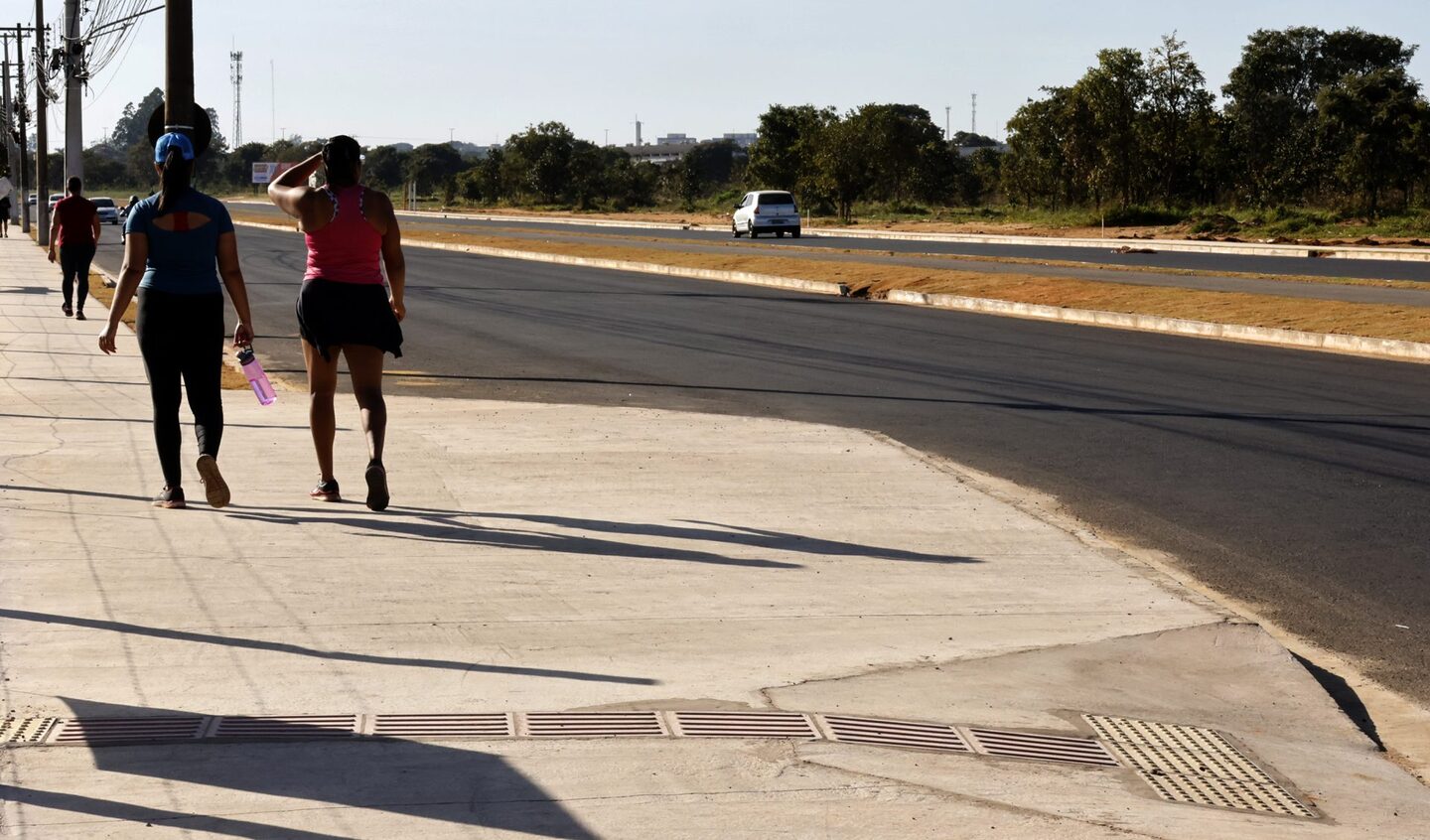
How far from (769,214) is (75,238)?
114 ft

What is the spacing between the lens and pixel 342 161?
7.82 metres

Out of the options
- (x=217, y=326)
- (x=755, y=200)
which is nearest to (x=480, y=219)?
(x=755, y=200)

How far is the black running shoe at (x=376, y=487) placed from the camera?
25.9ft

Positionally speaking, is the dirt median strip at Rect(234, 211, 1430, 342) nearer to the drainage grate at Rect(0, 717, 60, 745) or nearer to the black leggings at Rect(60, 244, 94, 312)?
the black leggings at Rect(60, 244, 94, 312)

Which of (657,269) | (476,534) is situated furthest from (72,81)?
(476,534)

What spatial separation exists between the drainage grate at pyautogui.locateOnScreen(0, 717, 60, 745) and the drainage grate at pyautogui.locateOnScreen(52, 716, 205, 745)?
0.12 ft

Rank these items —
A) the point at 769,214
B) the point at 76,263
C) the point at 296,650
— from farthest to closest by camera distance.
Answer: the point at 769,214 → the point at 76,263 → the point at 296,650

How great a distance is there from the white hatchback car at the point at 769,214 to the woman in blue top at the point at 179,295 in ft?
153

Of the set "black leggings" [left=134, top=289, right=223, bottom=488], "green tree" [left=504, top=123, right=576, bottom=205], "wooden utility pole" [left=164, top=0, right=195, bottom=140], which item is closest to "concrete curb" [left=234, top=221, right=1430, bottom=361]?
"wooden utility pole" [left=164, top=0, right=195, bottom=140]

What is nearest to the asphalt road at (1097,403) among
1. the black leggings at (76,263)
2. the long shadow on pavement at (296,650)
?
the black leggings at (76,263)

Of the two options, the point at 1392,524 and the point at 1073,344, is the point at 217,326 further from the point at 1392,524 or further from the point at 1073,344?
the point at 1073,344

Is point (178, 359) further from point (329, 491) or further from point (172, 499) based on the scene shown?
point (329, 491)

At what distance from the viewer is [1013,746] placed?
4.90 meters

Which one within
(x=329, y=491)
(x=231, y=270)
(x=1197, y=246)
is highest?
(x=1197, y=246)
